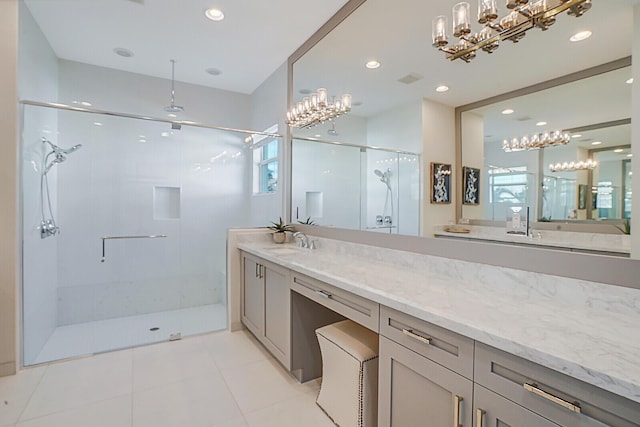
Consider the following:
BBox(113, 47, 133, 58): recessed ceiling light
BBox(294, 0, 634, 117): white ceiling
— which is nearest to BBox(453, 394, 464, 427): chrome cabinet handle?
BBox(294, 0, 634, 117): white ceiling

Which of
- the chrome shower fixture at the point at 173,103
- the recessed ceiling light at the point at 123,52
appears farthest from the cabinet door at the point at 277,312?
the recessed ceiling light at the point at 123,52

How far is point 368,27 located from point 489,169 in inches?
56.6

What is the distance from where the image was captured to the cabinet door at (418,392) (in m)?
1.07

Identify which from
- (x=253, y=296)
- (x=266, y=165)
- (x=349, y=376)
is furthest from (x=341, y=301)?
(x=266, y=165)

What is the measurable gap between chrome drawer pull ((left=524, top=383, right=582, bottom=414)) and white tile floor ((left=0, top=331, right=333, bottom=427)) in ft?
4.23

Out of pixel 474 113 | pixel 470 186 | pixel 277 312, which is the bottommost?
pixel 277 312

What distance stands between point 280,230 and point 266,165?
3.21 ft

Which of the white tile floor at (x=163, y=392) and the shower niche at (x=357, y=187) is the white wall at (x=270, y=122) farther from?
the white tile floor at (x=163, y=392)

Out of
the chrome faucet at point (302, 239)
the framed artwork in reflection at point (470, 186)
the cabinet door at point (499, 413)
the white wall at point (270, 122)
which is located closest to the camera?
the cabinet door at point (499, 413)

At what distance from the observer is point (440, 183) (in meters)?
1.84

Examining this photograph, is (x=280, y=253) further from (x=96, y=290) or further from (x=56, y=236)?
(x=56, y=236)

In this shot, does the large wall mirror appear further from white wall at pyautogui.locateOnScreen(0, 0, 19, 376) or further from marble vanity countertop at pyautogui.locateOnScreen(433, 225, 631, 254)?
white wall at pyautogui.locateOnScreen(0, 0, 19, 376)

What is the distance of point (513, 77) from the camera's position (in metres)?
1.50

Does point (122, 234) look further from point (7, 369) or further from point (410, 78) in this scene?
point (410, 78)
